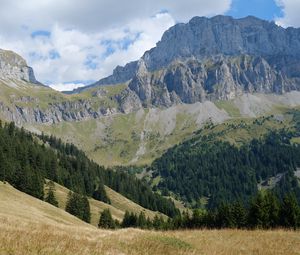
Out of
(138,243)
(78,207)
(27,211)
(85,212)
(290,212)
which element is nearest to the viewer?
(138,243)

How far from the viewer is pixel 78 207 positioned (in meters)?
119

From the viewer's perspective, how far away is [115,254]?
11.8 meters

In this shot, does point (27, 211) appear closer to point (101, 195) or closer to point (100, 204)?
point (100, 204)

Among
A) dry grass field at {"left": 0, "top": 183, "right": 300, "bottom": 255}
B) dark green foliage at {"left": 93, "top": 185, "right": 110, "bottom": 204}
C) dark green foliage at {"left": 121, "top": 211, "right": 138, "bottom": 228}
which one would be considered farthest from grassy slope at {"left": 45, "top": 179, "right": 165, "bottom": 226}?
dry grass field at {"left": 0, "top": 183, "right": 300, "bottom": 255}

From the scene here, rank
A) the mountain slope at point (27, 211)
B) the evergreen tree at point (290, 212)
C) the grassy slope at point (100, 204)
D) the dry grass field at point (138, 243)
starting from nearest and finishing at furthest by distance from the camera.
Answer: the dry grass field at point (138, 243), the mountain slope at point (27, 211), the evergreen tree at point (290, 212), the grassy slope at point (100, 204)

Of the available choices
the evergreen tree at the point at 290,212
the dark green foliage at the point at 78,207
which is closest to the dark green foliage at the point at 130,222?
the dark green foliage at the point at 78,207

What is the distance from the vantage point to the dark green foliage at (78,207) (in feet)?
385

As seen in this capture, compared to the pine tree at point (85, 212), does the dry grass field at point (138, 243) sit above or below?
above

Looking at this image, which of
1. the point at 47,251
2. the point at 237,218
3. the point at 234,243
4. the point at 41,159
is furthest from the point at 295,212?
the point at 41,159

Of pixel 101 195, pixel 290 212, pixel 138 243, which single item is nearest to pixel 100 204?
pixel 101 195

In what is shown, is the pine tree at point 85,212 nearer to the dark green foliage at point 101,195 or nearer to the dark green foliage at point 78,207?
the dark green foliage at point 78,207

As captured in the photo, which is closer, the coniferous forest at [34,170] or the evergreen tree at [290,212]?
the evergreen tree at [290,212]

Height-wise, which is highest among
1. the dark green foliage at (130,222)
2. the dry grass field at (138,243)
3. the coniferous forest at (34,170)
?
the dry grass field at (138,243)

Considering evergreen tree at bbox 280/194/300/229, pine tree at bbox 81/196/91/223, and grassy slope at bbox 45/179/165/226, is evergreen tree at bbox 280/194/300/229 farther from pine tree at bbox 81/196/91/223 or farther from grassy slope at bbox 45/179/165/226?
grassy slope at bbox 45/179/165/226
